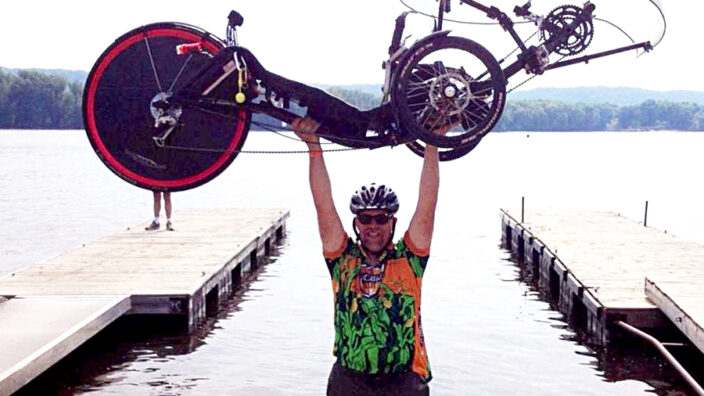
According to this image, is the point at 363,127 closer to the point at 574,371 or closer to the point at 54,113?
the point at 574,371

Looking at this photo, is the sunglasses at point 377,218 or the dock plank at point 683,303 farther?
the dock plank at point 683,303

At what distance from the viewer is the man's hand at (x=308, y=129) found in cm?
619

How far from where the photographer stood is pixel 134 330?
51.0ft

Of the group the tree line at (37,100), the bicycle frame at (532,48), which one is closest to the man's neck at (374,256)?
the bicycle frame at (532,48)

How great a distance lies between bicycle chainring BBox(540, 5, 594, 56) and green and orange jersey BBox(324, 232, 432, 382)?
210cm

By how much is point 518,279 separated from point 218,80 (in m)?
19.3

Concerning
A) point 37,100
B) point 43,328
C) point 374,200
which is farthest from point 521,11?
point 37,100

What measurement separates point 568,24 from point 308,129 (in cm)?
214

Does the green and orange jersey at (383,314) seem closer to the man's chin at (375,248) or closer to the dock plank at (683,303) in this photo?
the man's chin at (375,248)

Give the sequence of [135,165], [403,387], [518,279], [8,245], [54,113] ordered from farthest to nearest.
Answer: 1. [54,113]
2. [8,245]
3. [518,279]
4. [135,165]
5. [403,387]

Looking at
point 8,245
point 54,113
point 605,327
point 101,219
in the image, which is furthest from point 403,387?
point 54,113

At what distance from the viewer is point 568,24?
702 cm

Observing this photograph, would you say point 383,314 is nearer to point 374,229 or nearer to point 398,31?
point 374,229

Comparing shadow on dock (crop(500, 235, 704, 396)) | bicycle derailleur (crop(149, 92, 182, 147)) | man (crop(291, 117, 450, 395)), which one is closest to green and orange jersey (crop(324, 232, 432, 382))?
man (crop(291, 117, 450, 395))
